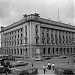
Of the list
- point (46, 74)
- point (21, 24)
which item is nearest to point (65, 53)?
point (21, 24)

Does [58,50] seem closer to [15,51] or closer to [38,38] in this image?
[38,38]

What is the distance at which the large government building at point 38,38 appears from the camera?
68.4 m

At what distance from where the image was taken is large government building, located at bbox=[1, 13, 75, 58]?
6844 centimetres

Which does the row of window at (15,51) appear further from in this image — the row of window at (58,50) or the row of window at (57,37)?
the row of window at (57,37)

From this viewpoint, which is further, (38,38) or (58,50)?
(58,50)

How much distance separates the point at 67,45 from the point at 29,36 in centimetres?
3070

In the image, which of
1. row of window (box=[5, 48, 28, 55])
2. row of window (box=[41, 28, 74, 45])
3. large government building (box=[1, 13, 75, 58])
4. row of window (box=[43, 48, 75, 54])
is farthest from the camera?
row of window (box=[43, 48, 75, 54])

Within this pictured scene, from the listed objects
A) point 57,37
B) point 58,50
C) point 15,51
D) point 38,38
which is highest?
point 57,37

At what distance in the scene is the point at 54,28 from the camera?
79.7m

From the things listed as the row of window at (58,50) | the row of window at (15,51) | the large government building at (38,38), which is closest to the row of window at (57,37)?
the large government building at (38,38)

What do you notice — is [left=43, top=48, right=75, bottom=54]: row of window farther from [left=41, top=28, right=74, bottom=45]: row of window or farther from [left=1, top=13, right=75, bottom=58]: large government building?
[left=41, top=28, right=74, bottom=45]: row of window

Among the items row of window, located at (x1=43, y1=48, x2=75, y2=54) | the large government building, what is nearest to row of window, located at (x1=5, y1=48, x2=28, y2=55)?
the large government building

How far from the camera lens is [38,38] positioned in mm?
69938

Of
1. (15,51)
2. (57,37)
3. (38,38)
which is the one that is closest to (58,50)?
(57,37)
